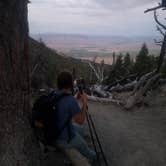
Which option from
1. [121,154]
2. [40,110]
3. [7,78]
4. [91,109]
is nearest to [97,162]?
[121,154]

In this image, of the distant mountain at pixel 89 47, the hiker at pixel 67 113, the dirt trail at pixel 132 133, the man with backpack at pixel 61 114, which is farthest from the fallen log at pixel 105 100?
the distant mountain at pixel 89 47

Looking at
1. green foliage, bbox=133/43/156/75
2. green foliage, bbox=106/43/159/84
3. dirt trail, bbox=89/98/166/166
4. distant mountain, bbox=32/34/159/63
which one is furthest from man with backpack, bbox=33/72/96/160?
distant mountain, bbox=32/34/159/63

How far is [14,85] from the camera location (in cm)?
448

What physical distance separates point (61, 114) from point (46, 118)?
207mm

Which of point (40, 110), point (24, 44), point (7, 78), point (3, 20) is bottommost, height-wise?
point (40, 110)

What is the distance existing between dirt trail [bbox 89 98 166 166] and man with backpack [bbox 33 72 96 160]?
1.55m

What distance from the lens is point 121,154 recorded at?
6734 mm

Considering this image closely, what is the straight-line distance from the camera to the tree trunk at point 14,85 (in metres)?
4.35

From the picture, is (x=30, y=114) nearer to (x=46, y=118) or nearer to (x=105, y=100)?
(x=46, y=118)

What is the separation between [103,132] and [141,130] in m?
1.06

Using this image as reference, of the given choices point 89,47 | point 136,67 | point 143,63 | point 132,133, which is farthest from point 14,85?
point 89,47

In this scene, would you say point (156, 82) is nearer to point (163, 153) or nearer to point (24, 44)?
point (163, 153)

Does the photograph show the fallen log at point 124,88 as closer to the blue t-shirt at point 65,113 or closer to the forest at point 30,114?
the forest at point 30,114

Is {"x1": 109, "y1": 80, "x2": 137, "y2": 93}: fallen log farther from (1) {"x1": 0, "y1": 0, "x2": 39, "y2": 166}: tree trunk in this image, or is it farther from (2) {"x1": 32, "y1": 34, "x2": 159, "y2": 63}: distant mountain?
(2) {"x1": 32, "y1": 34, "x2": 159, "y2": 63}: distant mountain
